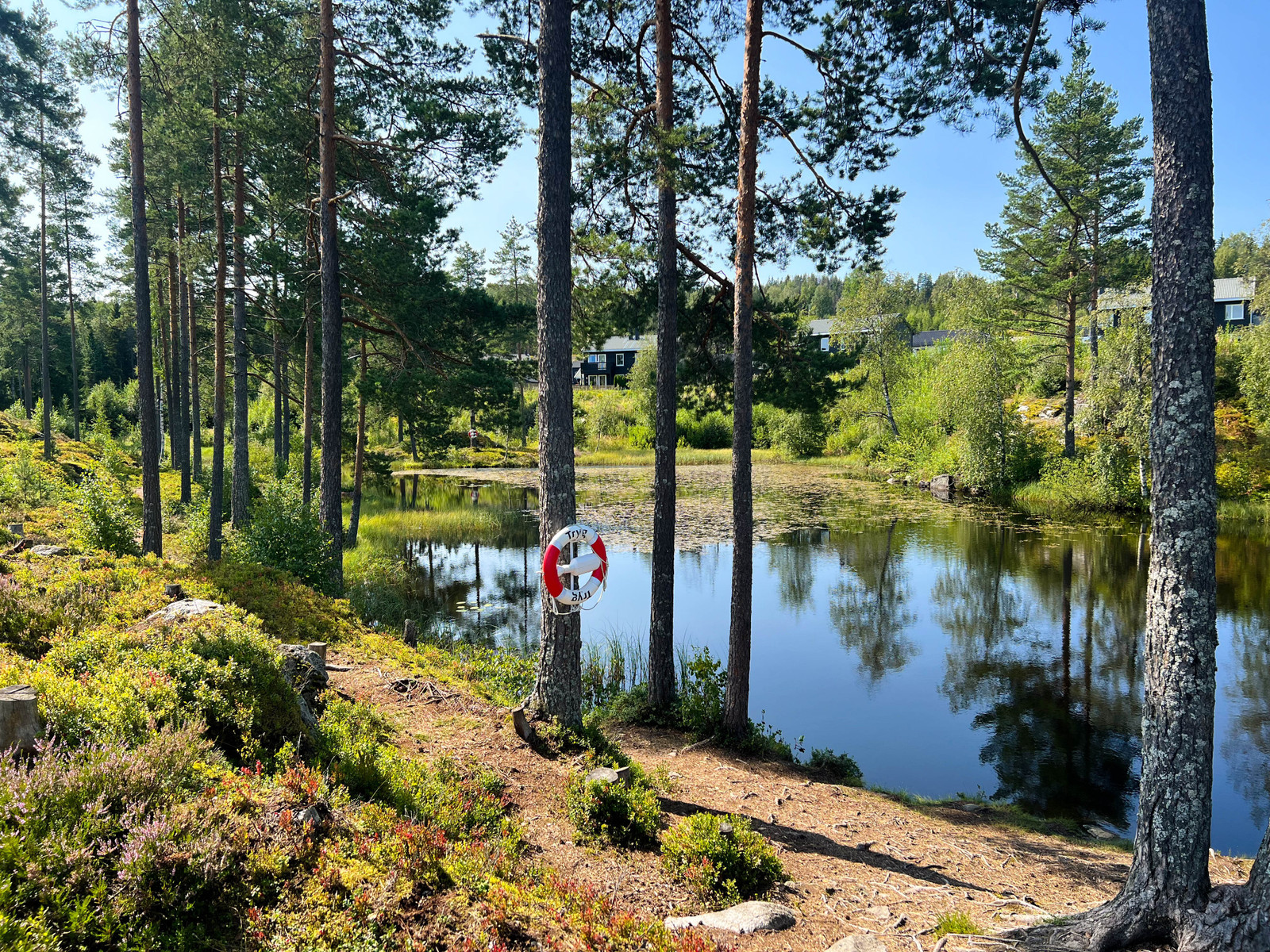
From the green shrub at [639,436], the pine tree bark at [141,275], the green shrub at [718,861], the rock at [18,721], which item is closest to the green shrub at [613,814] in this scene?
the green shrub at [718,861]

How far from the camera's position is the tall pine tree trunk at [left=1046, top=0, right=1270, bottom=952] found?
324cm

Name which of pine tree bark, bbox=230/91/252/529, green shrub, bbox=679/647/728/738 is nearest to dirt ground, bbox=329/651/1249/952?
green shrub, bbox=679/647/728/738

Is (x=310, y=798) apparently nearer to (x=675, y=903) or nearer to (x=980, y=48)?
(x=675, y=903)

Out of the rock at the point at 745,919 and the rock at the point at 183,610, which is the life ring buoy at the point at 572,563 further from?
the rock at the point at 183,610

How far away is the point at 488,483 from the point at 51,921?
3011cm

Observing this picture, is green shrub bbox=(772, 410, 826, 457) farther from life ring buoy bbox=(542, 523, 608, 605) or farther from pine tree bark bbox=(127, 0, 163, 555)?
life ring buoy bbox=(542, 523, 608, 605)

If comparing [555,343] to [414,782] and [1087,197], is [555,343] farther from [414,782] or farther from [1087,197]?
[1087,197]

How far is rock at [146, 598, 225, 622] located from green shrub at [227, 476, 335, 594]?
432cm

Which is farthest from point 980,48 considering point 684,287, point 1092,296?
point 1092,296

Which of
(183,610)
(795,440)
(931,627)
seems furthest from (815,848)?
(795,440)

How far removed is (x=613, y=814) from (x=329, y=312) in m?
9.00

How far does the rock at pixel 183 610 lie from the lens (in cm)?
536

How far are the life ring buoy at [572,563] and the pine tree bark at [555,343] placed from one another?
12.9 inches

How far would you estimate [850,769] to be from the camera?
7.52m
